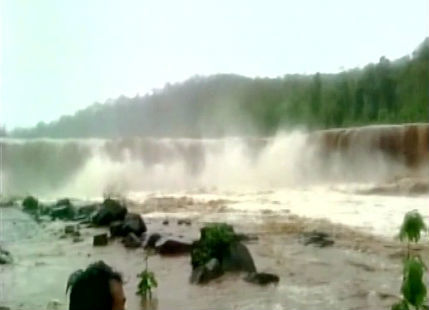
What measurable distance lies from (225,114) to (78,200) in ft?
1.94

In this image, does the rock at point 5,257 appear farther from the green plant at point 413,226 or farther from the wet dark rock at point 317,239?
the green plant at point 413,226

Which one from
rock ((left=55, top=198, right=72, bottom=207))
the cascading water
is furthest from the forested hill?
rock ((left=55, top=198, right=72, bottom=207))

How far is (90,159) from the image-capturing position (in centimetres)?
245

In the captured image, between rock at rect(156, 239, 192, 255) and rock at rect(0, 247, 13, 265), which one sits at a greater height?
rock at rect(156, 239, 192, 255)

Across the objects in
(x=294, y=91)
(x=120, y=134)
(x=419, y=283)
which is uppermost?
(x=294, y=91)

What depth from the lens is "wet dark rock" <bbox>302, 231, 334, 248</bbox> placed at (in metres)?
1.96

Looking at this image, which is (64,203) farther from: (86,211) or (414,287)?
(414,287)

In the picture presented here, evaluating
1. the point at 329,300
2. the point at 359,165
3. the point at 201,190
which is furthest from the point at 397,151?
the point at 329,300

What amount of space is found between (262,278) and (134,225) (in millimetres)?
496

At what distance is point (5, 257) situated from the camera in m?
2.01

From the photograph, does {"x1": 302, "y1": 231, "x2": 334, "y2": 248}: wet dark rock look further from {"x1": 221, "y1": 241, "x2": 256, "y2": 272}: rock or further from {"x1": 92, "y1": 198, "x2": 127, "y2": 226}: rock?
{"x1": 92, "y1": 198, "x2": 127, "y2": 226}: rock

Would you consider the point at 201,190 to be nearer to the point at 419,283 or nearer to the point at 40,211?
the point at 40,211

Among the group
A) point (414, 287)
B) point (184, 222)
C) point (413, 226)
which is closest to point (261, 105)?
point (184, 222)

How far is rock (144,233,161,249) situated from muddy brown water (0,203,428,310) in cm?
2
